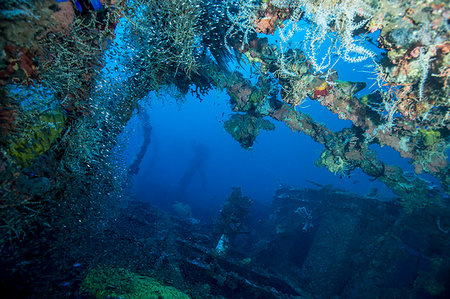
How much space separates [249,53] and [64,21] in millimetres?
3558

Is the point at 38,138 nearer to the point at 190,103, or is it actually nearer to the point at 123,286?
the point at 123,286

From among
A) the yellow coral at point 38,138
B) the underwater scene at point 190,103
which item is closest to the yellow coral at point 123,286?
the underwater scene at point 190,103

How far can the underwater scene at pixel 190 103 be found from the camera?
2.37 meters

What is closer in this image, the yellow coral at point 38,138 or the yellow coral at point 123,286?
the yellow coral at point 38,138

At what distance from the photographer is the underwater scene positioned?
237 cm

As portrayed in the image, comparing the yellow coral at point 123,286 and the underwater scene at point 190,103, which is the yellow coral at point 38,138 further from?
the yellow coral at point 123,286

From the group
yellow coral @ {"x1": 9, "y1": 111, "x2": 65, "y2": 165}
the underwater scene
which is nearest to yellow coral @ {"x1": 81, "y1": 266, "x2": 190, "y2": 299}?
the underwater scene

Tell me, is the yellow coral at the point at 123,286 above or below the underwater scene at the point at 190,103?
below

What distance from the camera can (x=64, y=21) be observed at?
2281 millimetres

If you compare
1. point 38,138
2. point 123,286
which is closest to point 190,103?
point 38,138

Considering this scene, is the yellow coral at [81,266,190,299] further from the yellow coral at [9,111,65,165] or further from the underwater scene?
the yellow coral at [9,111,65,165]

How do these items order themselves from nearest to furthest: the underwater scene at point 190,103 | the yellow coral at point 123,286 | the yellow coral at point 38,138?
the yellow coral at point 38,138 < the underwater scene at point 190,103 < the yellow coral at point 123,286

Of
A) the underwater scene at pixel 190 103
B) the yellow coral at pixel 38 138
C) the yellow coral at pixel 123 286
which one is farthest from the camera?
the yellow coral at pixel 123 286

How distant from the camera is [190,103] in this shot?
4691 mm
